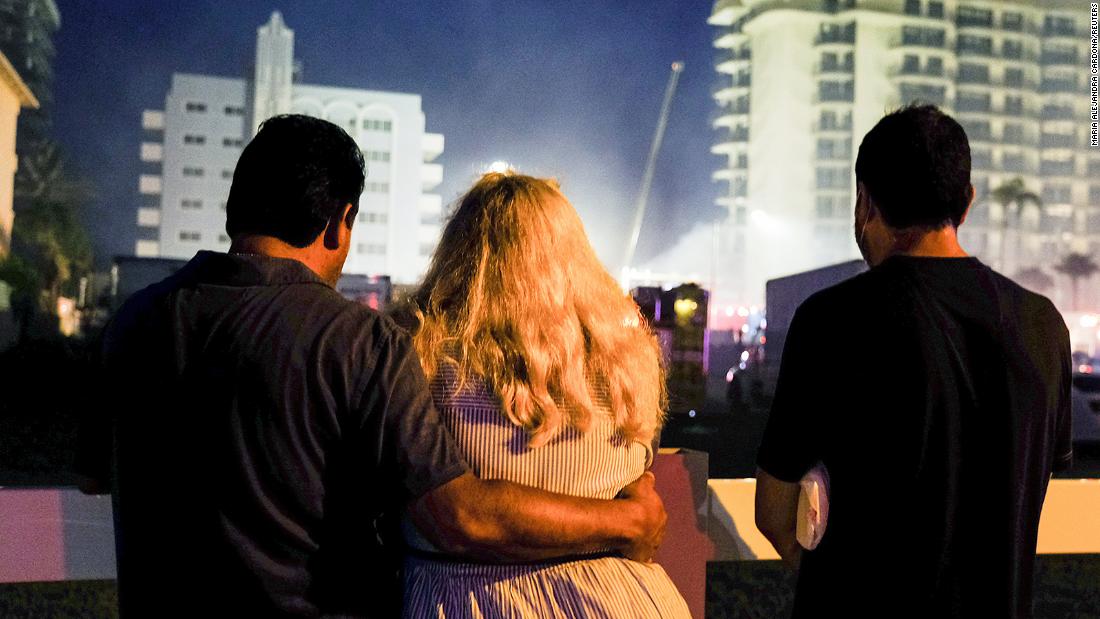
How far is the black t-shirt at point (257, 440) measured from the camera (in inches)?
62.4

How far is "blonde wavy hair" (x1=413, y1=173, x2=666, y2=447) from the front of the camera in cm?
182

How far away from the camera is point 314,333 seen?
1.61 m

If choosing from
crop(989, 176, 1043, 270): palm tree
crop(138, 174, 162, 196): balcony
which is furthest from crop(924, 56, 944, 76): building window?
crop(138, 174, 162, 196): balcony

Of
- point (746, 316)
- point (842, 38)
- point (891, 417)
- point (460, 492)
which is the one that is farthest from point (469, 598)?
point (842, 38)

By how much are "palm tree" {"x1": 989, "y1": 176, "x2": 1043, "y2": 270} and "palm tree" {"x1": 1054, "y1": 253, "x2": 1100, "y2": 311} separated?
4.20m

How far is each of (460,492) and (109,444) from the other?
0.66 meters

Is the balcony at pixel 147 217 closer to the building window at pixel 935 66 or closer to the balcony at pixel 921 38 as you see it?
the balcony at pixel 921 38

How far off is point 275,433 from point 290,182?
43 centimetres

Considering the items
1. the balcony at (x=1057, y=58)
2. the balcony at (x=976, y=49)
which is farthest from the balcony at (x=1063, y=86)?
the balcony at (x=976, y=49)

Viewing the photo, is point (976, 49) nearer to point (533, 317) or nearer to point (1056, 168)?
point (1056, 168)

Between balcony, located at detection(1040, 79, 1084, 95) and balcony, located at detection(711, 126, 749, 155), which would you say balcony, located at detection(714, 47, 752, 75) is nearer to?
balcony, located at detection(711, 126, 749, 155)

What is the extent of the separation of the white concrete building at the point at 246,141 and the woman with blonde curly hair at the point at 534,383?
73796 mm

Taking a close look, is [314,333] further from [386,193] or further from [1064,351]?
[386,193]

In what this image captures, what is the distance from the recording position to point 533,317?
6.08ft
